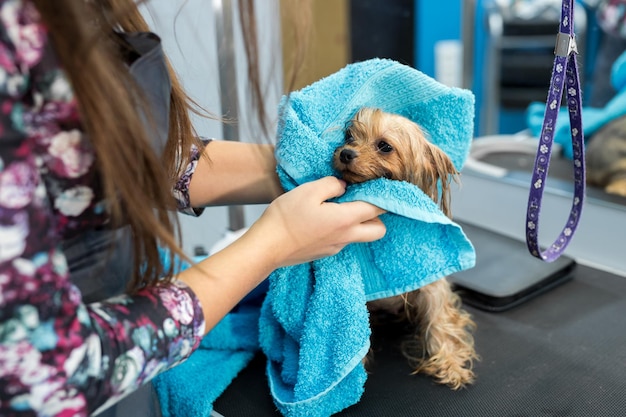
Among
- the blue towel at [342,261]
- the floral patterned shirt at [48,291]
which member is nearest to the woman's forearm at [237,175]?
the blue towel at [342,261]

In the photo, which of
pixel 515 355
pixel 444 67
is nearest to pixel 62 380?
pixel 515 355

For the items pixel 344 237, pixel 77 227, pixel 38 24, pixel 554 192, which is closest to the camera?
pixel 38 24

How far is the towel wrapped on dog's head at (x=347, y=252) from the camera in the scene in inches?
33.9

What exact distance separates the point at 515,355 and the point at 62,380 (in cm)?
71

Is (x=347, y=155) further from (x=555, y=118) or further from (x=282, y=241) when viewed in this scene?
(x=555, y=118)

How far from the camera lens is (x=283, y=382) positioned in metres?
0.92

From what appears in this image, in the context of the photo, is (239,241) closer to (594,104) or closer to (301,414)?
(301,414)

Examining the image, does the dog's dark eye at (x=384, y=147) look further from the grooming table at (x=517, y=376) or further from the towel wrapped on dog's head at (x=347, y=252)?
the grooming table at (x=517, y=376)

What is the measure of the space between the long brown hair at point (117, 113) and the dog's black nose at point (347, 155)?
252 mm

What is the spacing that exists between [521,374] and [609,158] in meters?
0.81

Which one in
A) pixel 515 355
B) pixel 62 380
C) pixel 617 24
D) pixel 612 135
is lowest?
pixel 515 355

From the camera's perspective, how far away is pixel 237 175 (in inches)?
38.6

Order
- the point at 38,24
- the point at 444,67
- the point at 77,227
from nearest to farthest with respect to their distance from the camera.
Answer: the point at 38,24, the point at 77,227, the point at 444,67

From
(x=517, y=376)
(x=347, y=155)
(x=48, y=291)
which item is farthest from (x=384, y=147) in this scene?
(x=48, y=291)
